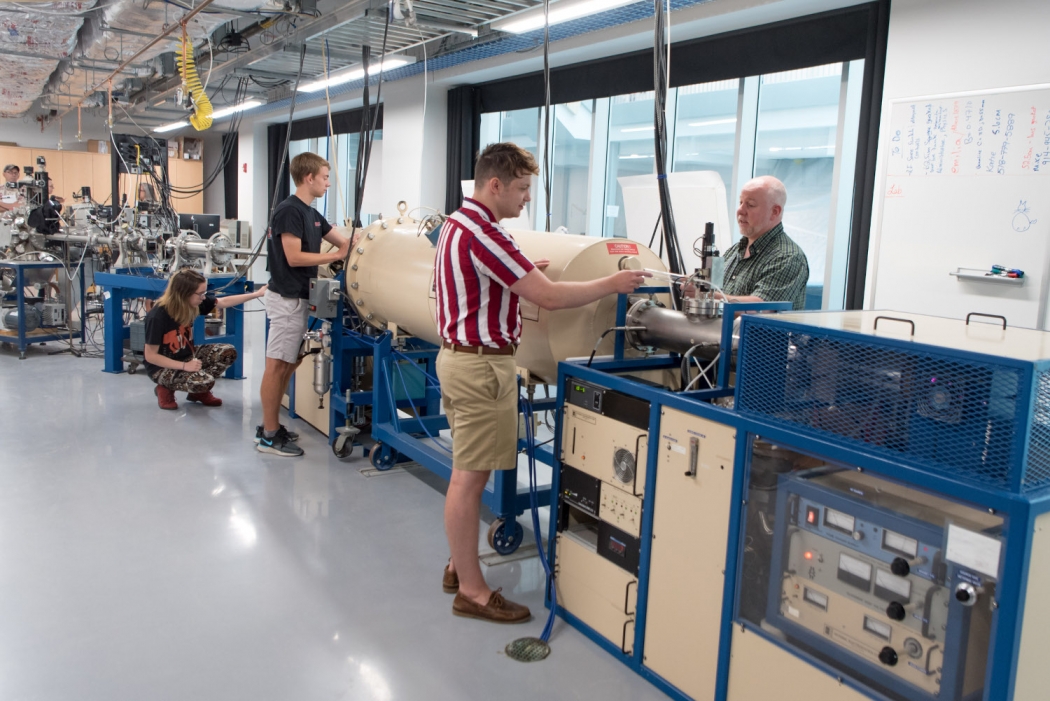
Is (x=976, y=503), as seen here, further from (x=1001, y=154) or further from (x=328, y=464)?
(x=328, y=464)

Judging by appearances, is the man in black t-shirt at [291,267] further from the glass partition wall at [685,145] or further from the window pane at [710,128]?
the window pane at [710,128]

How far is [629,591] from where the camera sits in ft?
7.73

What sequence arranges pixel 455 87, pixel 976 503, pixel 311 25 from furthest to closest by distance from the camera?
1. pixel 455 87
2. pixel 311 25
3. pixel 976 503

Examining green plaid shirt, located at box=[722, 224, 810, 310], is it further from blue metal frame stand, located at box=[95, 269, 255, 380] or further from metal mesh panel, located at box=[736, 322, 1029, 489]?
blue metal frame stand, located at box=[95, 269, 255, 380]

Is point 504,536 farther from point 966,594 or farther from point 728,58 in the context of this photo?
point 728,58

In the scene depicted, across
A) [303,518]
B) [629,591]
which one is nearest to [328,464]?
[303,518]

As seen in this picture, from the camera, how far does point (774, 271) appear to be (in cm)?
292

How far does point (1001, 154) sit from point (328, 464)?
3646 mm

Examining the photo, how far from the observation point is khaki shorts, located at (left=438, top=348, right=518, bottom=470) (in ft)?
8.02

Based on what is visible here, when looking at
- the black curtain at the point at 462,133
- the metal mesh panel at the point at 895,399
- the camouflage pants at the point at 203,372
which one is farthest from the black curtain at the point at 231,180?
the metal mesh panel at the point at 895,399

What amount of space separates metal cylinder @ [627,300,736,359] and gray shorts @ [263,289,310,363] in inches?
84.0

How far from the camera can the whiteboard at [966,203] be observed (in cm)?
361

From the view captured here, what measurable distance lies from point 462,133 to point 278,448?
4.73 metres

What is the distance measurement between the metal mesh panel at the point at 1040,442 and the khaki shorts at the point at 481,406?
1.41 m
